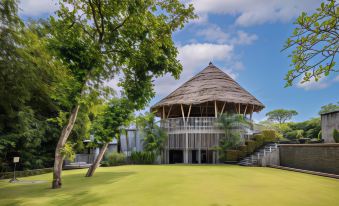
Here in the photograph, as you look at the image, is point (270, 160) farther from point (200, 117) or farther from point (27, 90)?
point (27, 90)

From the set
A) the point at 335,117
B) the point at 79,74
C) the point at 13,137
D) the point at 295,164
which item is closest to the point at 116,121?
the point at 79,74

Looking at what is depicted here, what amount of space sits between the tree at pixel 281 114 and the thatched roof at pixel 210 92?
30.5m

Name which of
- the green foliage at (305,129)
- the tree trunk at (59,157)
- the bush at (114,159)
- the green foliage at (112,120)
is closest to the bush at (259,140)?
the green foliage at (305,129)

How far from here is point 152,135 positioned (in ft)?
64.2

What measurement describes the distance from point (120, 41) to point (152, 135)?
10742mm

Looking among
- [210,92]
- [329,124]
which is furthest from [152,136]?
[329,124]

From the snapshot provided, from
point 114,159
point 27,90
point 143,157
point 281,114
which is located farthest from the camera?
point 281,114

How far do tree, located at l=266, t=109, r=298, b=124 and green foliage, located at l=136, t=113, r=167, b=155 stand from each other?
35642mm

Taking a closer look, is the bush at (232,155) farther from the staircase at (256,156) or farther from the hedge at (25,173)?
the hedge at (25,173)

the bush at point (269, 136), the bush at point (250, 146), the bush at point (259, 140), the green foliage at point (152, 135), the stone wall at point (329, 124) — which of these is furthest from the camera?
the green foliage at point (152, 135)

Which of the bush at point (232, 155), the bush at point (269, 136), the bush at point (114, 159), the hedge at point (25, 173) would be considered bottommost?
the hedge at point (25, 173)

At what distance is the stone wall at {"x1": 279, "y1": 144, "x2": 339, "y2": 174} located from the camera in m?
11.0

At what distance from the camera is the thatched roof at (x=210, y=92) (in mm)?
19281

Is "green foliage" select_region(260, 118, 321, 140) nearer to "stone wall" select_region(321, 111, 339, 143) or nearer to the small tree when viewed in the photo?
"stone wall" select_region(321, 111, 339, 143)
